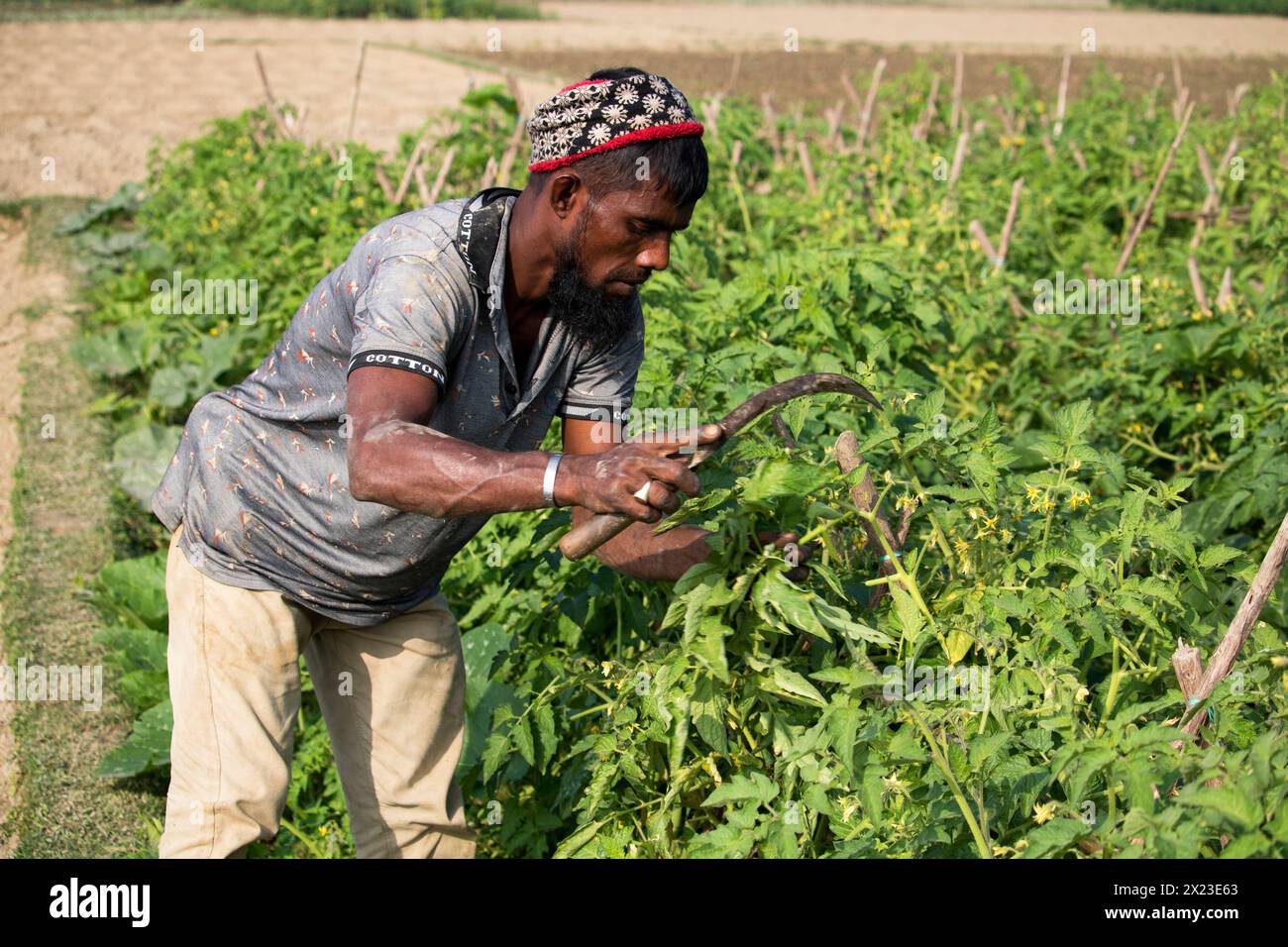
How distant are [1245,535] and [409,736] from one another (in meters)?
2.44

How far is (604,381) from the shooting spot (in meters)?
2.82

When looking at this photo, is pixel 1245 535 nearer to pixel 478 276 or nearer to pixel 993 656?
pixel 993 656

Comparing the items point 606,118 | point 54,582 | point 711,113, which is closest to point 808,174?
point 711,113

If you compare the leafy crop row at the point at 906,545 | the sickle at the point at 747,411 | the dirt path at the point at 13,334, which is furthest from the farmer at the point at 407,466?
the dirt path at the point at 13,334

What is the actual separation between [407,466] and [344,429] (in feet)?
1.48

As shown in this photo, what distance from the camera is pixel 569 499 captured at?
7.10 ft

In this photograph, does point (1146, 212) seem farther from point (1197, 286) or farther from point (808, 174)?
point (808, 174)

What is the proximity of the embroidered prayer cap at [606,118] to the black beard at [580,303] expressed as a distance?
0.47 feet

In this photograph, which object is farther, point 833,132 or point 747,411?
point 833,132

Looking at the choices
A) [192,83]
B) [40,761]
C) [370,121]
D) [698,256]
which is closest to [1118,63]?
[370,121]

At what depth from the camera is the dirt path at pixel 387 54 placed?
1167 cm

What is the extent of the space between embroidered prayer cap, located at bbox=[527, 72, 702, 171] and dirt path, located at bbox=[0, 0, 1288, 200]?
6630 mm

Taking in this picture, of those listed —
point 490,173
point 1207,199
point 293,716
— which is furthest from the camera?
point 490,173

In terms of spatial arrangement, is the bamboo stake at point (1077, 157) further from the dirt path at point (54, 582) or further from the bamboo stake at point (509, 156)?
the dirt path at point (54, 582)
